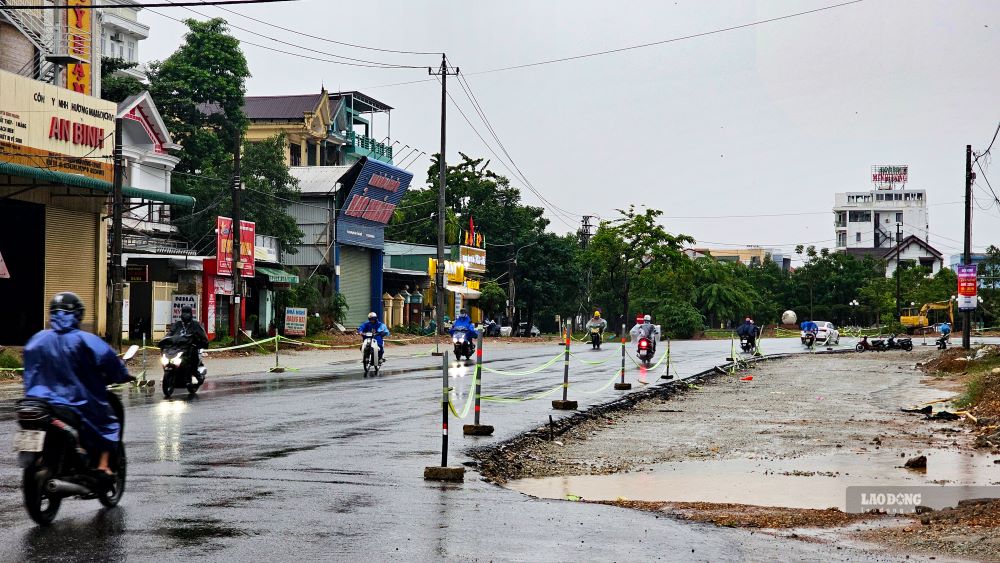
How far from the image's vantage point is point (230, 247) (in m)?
40.8

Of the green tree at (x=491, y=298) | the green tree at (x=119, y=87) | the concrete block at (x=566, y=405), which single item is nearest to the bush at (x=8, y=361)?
the concrete block at (x=566, y=405)

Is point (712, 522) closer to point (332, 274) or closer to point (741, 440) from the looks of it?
point (741, 440)

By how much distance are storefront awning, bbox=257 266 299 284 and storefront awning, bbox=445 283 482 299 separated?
60.6 feet

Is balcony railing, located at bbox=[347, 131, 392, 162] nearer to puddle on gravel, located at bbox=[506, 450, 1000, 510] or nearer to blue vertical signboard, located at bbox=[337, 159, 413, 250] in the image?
blue vertical signboard, located at bbox=[337, 159, 413, 250]

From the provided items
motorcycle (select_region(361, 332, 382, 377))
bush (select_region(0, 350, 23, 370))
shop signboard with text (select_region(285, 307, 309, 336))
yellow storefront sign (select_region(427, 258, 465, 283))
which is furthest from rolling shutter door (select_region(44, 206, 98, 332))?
yellow storefront sign (select_region(427, 258, 465, 283))

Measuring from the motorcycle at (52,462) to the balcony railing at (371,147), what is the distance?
70.8m

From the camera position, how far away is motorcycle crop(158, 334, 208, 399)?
20.2m

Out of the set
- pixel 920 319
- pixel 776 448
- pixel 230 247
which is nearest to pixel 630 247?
pixel 920 319

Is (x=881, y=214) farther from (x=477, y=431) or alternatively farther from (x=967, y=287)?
(x=477, y=431)

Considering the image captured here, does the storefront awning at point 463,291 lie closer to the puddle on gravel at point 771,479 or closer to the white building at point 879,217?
the puddle on gravel at point 771,479

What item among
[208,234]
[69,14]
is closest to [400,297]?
[208,234]

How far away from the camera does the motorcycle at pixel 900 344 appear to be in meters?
55.9

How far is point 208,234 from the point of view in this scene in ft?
160

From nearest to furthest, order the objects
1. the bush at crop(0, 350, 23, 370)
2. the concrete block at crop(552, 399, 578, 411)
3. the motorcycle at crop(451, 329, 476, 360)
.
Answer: the concrete block at crop(552, 399, 578, 411) → the bush at crop(0, 350, 23, 370) → the motorcycle at crop(451, 329, 476, 360)
